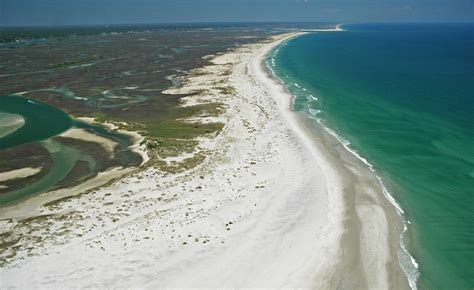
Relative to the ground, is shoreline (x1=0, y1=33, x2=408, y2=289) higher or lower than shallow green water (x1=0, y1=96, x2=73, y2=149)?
lower

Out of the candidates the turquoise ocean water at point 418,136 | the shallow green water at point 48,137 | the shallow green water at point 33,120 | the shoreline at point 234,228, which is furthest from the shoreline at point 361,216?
the shallow green water at point 33,120

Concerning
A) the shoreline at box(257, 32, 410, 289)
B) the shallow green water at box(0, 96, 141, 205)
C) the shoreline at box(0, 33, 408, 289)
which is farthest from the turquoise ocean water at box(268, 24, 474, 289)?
the shallow green water at box(0, 96, 141, 205)

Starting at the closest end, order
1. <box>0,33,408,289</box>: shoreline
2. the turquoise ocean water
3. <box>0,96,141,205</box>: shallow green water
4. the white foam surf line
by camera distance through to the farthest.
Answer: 1. <box>0,33,408,289</box>: shoreline
2. the white foam surf line
3. the turquoise ocean water
4. <box>0,96,141,205</box>: shallow green water

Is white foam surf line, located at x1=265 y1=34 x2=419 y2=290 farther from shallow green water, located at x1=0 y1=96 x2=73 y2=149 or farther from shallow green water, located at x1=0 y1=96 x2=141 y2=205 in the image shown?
shallow green water, located at x1=0 y1=96 x2=73 y2=149

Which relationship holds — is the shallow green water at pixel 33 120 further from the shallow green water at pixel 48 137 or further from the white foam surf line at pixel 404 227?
the white foam surf line at pixel 404 227

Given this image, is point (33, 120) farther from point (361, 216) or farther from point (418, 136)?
point (418, 136)

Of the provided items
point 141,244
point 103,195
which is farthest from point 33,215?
point 141,244
